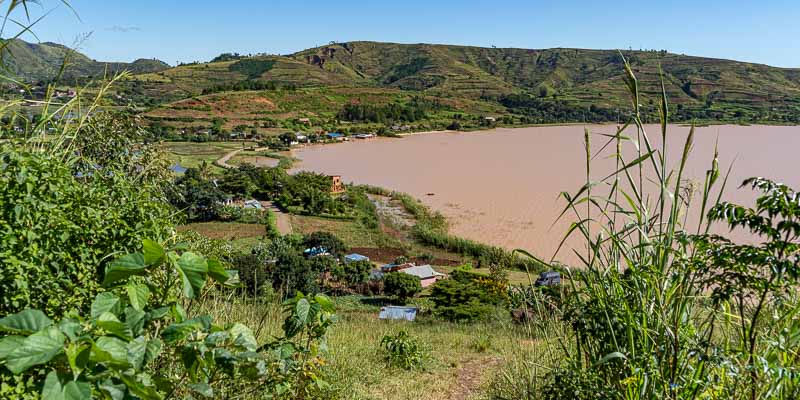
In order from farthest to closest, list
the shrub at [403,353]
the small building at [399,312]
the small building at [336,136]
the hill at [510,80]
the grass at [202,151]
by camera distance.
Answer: the hill at [510,80] < the small building at [336,136] < the grass at [202,151] < the small building at [399,312] < the shrub at [403,353]

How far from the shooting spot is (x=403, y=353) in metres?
4.02

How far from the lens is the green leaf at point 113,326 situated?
98cm

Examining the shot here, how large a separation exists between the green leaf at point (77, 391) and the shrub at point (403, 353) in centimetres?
321

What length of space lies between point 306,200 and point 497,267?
43.4 ft

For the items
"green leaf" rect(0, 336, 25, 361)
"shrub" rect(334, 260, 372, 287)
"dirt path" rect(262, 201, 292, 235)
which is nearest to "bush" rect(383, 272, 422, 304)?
"shrub" rect(334, 260, 372, 287)

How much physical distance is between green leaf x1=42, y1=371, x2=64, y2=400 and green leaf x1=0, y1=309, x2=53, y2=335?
0.29 feet

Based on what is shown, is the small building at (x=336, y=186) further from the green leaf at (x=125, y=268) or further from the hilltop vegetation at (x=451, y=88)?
the green leaf at (x=125, y=268)

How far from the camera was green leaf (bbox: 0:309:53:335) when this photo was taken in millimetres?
885

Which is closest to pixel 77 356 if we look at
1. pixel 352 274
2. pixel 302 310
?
pixel 302 310

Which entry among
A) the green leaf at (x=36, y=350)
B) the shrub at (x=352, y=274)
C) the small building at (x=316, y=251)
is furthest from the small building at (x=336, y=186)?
the green leaf at (x=36, y=350)

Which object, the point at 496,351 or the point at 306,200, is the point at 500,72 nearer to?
the point at 306,200

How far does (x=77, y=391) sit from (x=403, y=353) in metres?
3.28

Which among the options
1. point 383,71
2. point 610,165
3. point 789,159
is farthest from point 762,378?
point 383,71

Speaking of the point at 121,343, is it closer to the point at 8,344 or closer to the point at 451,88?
the point at 8,344
